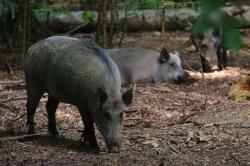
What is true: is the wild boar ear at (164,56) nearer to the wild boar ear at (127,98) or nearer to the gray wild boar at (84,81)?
the gray wild boar at (84,81)

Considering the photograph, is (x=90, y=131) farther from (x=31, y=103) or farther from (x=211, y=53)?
(x=211, y=53)

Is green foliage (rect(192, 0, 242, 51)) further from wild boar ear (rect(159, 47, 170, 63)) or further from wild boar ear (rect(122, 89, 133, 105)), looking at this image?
wild boar ear (rect(159, 47, 170, 63))

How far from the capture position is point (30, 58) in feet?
21.0

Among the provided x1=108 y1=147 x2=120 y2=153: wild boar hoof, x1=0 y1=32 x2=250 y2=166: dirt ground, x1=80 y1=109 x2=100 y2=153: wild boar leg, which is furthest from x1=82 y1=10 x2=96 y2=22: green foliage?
x1=108 y1=147 x2=120 y2=153: wild boar hoof

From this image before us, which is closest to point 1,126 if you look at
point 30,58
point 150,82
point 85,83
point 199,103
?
point 30,58

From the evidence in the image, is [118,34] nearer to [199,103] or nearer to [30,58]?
[199,103]

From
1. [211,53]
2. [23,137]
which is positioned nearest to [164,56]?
[211,53]

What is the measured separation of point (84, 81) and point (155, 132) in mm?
1292

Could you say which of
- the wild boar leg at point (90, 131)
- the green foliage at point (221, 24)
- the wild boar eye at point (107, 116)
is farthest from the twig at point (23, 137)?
the green foliage at point (221, 24)

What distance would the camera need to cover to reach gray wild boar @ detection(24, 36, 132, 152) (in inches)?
224

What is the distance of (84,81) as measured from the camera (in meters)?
5.81

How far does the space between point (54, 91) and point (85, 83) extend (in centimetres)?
48

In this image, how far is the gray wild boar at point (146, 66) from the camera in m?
10.9

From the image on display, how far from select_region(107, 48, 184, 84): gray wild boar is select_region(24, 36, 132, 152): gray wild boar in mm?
4516
